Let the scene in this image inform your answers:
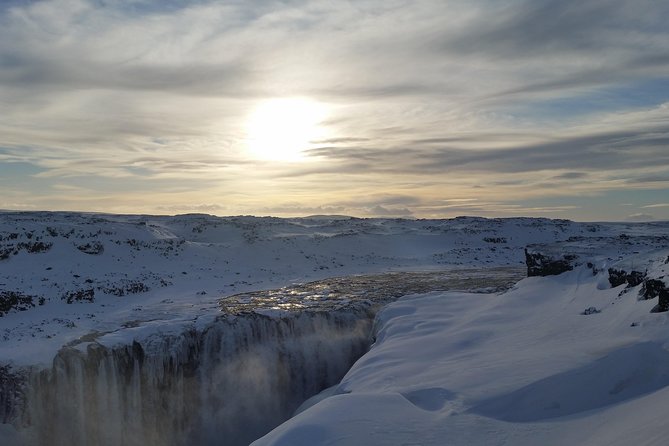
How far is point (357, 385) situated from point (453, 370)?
1674 millimetres

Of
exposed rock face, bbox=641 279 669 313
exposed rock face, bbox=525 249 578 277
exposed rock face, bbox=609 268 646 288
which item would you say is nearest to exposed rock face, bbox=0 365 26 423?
exposed rock face, bbox=641 279 669 313

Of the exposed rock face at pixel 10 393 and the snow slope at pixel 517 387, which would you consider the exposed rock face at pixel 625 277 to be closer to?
the snow slope at pixel 517 387

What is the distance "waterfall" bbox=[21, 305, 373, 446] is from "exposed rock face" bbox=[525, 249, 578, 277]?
5.96 meters

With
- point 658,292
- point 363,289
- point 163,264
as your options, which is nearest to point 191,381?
point 363,289

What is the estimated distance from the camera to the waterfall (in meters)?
11.8

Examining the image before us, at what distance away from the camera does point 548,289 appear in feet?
48.8

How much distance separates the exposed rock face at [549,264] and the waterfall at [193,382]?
19.6 ft

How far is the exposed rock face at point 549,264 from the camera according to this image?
15.9 meters

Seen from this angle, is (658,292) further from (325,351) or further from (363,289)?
(363,289)

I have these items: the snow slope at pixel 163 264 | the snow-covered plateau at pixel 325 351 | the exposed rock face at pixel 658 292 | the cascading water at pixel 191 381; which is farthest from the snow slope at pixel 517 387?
the snow slope at pixel 163 264

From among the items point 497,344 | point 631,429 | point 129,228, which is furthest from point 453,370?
point 129,228

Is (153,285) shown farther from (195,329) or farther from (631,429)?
(631,429)

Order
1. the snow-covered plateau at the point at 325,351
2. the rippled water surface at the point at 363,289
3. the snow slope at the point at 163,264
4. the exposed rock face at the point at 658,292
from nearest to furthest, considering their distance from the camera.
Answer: the snow-covered plateau at the point at 325,351
the exposed rock face at the point at 658,292
the snow slope at the point at 163,264
the rippled water surface at the point at 363,289

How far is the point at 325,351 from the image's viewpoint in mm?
15086
